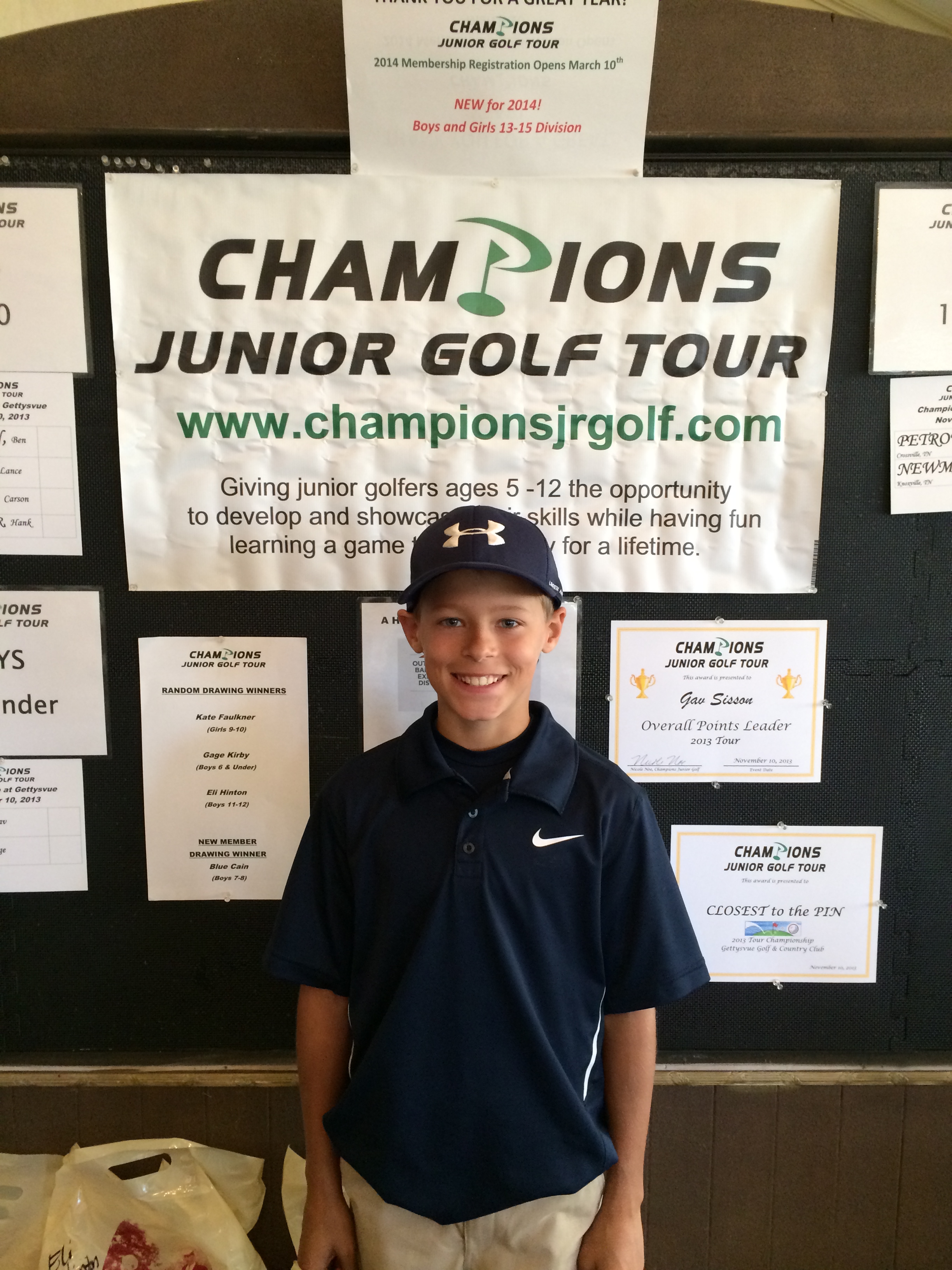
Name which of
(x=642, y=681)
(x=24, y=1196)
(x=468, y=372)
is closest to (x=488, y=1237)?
(x=642, y=681)

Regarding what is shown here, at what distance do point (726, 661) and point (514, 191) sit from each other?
3.09 ft

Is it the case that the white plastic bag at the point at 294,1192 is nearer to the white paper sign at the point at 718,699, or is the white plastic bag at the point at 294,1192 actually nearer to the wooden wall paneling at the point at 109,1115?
the wooden wall paneling at the point at 109,1115

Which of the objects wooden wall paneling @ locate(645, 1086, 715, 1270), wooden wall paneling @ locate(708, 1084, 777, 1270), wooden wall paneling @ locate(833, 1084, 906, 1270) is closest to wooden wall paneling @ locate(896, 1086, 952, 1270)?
wooden wall paneling @ locate(833, 1084, 906, 1270)

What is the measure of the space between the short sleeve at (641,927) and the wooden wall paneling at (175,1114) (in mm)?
951

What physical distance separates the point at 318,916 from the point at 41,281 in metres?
1.22

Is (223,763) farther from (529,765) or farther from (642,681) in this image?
(642,681)

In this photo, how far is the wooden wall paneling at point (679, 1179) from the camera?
1483 mm

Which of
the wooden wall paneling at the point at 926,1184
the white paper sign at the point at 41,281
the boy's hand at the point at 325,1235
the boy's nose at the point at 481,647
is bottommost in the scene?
the wooden wall paneling at the point at 926,1184

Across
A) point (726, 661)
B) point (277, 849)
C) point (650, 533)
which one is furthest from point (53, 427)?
point (726, 661)

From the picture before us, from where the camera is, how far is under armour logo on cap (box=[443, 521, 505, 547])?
1.01 m

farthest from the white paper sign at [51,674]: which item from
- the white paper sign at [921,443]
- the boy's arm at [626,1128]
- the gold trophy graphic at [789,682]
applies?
the white paper sign at [921,443]

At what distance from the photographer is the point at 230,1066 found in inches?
58.6

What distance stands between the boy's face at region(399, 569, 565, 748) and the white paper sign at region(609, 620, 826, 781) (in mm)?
452

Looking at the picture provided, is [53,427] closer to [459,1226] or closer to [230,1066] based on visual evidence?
[230,1066]
